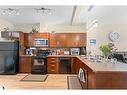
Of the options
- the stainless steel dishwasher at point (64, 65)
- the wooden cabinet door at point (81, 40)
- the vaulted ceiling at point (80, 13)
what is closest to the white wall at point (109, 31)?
the vaulted ceiling at point (80, 13)

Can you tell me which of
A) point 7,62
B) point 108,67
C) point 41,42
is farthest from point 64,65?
point 108,67

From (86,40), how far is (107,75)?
6.18 meters

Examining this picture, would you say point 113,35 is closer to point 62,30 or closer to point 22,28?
point 62,30

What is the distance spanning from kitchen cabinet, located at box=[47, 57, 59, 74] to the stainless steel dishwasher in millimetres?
180

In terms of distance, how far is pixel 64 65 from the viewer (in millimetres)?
8789

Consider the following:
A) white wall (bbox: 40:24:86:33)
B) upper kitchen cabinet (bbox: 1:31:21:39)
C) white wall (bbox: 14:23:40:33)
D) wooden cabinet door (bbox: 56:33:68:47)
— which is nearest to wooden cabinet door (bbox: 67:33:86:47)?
wooden cabinet door (bbox: 56:33:68:47)

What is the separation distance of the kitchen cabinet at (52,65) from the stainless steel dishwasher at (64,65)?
18 centimetres

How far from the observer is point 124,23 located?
28.7ft

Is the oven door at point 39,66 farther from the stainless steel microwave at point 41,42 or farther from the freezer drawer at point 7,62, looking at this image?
the stainless steel microwave at point 41,42

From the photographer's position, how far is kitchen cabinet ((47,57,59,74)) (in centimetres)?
876

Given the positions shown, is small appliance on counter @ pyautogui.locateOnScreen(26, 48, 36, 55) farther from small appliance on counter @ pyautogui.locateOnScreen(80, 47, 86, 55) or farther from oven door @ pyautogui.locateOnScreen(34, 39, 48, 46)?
small appliance on counter @ pyautogui.locateOnScreen(80, 47, 86, 55)

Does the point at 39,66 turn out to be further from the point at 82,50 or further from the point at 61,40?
the point at 82,50

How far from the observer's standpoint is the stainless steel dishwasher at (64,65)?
8772mm
